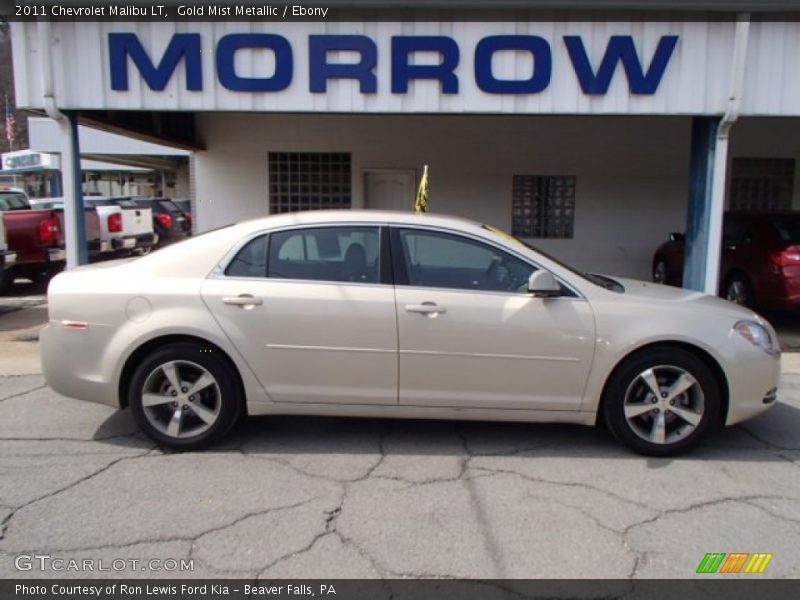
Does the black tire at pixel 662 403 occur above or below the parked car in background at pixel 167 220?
below

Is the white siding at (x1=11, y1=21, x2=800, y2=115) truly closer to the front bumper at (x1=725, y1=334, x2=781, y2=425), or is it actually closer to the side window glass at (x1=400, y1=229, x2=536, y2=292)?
the side window glass at (x1=400, y1=229, x2=536, y2=292)

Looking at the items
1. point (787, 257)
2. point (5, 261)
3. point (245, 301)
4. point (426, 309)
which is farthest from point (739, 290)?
point (5, 261)

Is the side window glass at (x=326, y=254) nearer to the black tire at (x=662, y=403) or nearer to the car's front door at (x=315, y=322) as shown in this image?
the car's front door at (x=315, y=322)

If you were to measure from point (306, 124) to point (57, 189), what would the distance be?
137 feet

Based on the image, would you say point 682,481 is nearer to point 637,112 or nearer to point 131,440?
point 131,440

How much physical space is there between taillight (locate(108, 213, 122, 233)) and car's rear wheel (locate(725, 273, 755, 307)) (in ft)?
36.1

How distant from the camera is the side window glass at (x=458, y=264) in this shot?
423 cm

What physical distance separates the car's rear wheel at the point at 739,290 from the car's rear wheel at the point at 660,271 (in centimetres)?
188

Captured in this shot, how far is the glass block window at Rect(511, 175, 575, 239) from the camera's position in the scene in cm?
1197

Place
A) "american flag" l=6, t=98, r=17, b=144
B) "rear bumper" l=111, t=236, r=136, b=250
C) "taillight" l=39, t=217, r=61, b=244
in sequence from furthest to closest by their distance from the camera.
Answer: "american flag" l=6, t=98, r=17, b=144, "rear bumper" l=111, t=236, r=136, b=250, "taillight" l=39, t=217, r=61, b=244

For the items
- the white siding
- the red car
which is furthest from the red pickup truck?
the red car

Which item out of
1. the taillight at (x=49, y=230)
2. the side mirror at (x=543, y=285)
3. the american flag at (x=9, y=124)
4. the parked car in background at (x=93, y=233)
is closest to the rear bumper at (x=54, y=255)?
the taillight at (x=49, y=230)

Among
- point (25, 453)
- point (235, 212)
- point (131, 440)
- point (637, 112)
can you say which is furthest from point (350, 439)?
point (235, 212)

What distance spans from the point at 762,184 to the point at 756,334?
922cm
